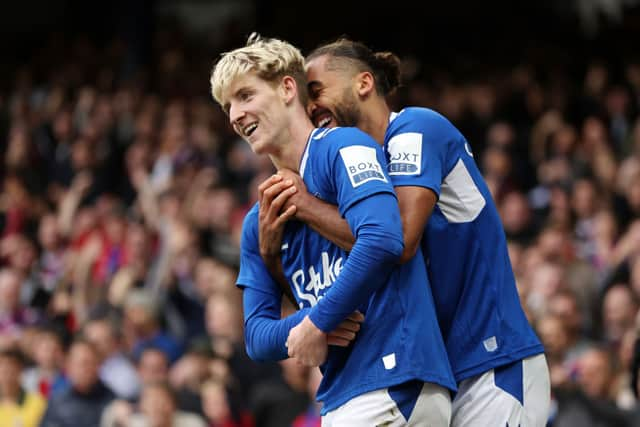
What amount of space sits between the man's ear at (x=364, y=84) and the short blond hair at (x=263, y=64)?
18 cm

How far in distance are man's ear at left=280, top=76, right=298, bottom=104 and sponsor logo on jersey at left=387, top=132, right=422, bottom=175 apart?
358 mm

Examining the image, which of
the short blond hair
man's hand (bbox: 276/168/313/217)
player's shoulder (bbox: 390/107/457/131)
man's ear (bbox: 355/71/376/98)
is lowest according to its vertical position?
man's hand (bbox: 276/168/313/217)

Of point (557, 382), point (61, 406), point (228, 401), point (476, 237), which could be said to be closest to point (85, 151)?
point (61, 406)

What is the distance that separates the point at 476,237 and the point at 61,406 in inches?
230

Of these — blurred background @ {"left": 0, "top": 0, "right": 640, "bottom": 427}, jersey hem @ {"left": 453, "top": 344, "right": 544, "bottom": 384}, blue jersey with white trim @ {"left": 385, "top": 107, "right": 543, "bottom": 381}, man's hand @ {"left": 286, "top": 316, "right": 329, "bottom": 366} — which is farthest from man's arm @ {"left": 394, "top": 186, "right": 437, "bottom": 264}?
blurred background @ {"left": 0, "top": 0, "right": 640, "bottom": 427}

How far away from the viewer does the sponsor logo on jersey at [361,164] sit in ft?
10.9

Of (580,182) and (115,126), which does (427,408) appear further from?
(115,126)

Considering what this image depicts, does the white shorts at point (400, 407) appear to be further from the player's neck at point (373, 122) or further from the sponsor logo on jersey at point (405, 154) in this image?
the player's neck at point (373, 122)

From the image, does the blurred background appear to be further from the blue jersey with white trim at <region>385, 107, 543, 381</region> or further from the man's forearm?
the man's forearm

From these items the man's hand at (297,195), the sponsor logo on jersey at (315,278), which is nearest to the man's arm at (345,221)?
the man's hand at (297,195)

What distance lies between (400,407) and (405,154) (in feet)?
2.60

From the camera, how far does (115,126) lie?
14250 millimetres

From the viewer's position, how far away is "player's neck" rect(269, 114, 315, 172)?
3615 mm

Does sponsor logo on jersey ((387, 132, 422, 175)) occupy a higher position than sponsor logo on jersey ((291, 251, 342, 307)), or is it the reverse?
sponsor logo on jersey ((387, 132, 422, 175))
